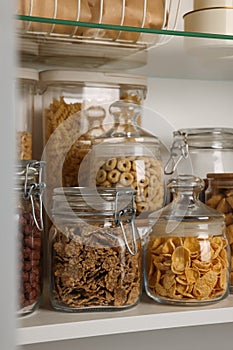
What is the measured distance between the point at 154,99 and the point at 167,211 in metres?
0.15

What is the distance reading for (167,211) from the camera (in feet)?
1.84

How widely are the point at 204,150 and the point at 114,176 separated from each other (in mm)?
137

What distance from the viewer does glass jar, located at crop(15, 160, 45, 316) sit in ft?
1.62

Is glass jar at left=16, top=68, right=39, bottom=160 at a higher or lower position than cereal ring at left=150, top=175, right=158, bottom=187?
higher

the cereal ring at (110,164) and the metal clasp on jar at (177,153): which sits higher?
the metal clasp on jar at (177,153)

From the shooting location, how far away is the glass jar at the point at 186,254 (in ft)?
1.76

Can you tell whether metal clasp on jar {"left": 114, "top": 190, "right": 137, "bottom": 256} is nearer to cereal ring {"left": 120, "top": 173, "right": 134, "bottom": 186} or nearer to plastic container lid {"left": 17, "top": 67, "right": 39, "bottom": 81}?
cereal ring {"left": 120, "top": 173, "right": 134, "bottom": 186}

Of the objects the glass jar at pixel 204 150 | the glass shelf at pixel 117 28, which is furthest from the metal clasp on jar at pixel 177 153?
the glass shelf at pixel 117 28

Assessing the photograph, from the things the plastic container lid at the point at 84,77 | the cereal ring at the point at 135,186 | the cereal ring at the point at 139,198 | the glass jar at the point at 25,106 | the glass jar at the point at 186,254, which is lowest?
the glass jar at the point at 186,254

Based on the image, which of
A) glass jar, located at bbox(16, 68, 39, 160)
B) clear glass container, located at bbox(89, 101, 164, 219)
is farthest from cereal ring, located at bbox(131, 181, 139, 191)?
glass jar, located at bbox(16, 68, 39, 160)

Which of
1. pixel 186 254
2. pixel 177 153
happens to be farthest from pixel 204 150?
pixel 186 254

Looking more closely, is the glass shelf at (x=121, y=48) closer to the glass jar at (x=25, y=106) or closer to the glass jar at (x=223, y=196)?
the glass jar at (x=25, y=106)

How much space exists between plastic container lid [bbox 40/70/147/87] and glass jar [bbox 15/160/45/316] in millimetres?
101

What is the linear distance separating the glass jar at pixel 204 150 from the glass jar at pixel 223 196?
0.04ft
